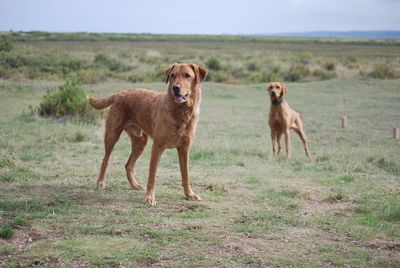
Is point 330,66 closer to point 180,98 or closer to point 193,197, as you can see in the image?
point 193,197

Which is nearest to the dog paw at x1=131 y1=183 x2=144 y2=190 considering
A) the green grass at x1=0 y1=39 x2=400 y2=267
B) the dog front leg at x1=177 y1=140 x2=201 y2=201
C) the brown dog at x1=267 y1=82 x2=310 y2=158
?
the green grass at x1=0 y1=39 x2=400 y2=267

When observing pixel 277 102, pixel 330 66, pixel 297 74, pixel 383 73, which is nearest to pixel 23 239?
pixel 277 102

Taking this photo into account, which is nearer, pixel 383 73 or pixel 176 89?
pixel 176 89

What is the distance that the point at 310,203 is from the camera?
880cm

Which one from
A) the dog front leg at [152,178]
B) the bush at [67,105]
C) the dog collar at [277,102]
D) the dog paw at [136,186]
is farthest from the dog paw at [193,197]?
the bush at [67,105]

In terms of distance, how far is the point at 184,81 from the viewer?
8039 mm

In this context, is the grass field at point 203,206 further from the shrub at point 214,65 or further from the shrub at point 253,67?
the shrub at point 253,67

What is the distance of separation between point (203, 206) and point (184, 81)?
1716 mm

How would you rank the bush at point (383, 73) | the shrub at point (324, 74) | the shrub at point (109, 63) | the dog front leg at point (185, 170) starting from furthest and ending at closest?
Result: the shrub at point (109, 63) → the shrub at point (324, 74) → the bush at point (383, 73) → the dog front leg at point (185, 170)

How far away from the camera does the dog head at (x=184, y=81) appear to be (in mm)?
7946

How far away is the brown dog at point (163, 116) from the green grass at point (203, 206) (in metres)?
0.45

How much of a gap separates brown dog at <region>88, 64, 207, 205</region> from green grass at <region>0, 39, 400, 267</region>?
45 centimetres

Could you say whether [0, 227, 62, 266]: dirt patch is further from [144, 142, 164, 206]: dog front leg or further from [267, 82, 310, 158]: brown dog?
[267, 82, 310, 158]: brown dog

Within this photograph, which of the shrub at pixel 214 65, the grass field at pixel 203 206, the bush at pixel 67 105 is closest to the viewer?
the grass field at pixel 203 206
